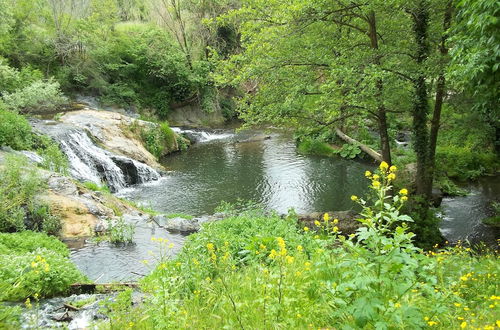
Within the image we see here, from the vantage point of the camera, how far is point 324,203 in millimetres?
12469

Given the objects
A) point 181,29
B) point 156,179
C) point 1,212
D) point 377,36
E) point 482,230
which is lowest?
point 482,230

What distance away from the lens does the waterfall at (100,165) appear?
47.5ft

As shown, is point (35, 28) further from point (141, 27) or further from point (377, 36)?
point (377, 36)

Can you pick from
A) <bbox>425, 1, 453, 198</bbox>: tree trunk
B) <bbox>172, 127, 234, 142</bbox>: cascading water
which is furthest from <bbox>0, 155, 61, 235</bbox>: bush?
<bbox>172, 127, 234, 142</bbox>: cascading water

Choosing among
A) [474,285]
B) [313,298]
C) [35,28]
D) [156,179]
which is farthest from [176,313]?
[35,28]

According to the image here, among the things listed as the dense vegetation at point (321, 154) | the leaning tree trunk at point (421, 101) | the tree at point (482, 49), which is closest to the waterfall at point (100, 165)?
the dense vegetation at point (321, 154)

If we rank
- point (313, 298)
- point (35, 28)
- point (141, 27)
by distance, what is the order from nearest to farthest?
point (313, 298), point (35, 28), point (141, 27)

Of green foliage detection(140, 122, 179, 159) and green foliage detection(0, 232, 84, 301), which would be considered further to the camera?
green foliage detection(140, 122, 179, 159)

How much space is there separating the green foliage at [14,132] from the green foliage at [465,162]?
1456cm

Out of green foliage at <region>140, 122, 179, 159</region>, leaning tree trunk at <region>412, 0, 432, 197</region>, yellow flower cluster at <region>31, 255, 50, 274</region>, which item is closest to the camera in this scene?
yellow flower cluster at <region>31, 255, 50, 274</region>

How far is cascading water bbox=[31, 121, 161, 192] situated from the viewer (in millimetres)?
14516

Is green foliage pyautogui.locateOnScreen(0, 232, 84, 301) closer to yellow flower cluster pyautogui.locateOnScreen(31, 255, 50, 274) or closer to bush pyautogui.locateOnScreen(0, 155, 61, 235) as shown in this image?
yellow flower cluster pyautogui.locateOnScreen(31, 255, 50, 274)

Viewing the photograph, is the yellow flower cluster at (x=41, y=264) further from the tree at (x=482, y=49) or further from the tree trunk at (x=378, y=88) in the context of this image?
the tree trunk at (x=378, y=88)

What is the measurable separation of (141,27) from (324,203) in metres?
24.0
